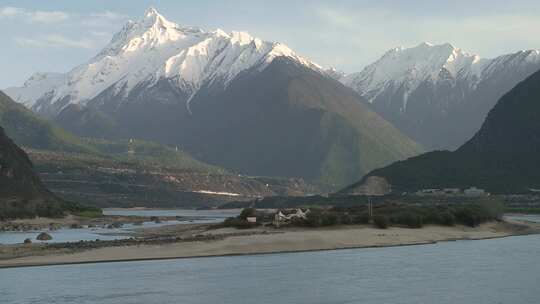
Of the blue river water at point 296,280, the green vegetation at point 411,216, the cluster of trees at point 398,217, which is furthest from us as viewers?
the green vegetation at point 411,216

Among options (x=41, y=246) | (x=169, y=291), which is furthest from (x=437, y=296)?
(x=41, y=246)

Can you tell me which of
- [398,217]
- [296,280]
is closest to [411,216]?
[398,217]

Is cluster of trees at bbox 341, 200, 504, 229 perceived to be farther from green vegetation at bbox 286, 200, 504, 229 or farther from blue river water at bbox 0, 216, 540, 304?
blue river water at bbox 0, 216, 540, 304

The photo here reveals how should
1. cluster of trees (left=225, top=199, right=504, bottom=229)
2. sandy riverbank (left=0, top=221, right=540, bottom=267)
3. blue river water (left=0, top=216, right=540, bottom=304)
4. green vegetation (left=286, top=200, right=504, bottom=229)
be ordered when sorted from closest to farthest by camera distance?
blue river water (left=0, top=216, right=540, bottom=304) → sandy riverbank (left=0, top=221, right=540, bottom=267) → cluster of trees (left=225, top=199, right=504, bottom=229) → green vegetation (left=286, top=200, right=504, bottom=229)

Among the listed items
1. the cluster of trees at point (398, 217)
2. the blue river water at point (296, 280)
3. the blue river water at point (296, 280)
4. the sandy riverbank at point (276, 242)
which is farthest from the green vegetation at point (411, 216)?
the blue river water at point (296, 280)

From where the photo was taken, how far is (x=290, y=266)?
101 metres

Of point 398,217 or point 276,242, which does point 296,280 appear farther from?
point 398,217

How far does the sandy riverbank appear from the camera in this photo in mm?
109506

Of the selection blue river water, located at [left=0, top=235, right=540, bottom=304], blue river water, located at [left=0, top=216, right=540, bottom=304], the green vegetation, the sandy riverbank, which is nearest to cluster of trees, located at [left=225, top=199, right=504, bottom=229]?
the green vegetation

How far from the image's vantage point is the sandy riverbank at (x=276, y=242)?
109506 millimetres

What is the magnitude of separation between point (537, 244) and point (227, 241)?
41.9 m

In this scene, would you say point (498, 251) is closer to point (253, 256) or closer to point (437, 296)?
point (253, 256)

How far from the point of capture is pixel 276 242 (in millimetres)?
124875

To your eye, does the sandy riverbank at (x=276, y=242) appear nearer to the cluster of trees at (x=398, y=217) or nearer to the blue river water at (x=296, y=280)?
the cluster of trees at (x=398, y=217)
